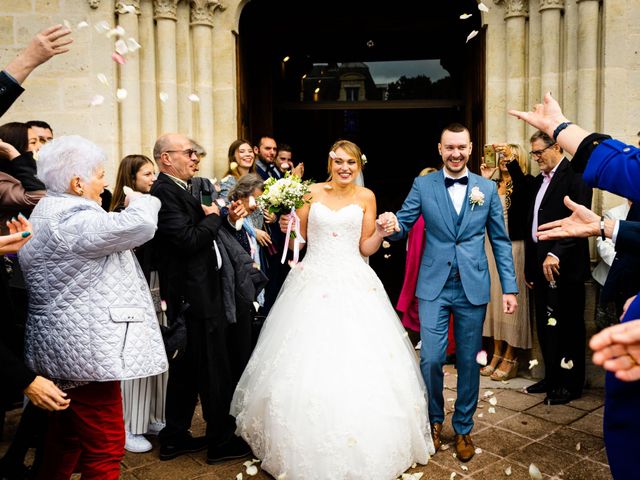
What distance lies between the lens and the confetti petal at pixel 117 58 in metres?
5.83

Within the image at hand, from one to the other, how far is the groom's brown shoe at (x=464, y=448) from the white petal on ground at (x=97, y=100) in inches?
179

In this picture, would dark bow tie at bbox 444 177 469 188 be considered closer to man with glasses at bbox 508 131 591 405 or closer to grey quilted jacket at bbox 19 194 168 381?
man with glasses at bbox 508 131 591 405

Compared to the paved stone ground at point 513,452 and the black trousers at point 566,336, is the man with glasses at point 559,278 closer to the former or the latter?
the black trousers at point 566,336

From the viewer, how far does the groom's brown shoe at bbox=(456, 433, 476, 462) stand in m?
3.88

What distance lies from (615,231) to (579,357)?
307cm

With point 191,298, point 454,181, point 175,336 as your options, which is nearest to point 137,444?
point 175,336

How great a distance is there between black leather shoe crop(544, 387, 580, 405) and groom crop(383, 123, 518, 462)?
53.0 inches

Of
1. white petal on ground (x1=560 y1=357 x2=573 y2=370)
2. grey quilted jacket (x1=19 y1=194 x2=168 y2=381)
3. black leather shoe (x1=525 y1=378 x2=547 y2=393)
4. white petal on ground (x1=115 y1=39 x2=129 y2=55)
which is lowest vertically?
black leather shoe (x1=525 y1=378 x2=547 y2=393)

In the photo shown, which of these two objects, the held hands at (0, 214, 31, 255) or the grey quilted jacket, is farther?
the grey quilted jacket

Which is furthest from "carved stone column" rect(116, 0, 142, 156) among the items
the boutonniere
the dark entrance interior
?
the boutonniere

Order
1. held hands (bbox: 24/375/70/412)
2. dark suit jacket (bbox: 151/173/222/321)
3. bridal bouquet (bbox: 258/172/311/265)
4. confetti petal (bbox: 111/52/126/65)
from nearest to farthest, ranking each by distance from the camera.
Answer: held hands (bbox: 24/375/70/412)
dark suit jacket (bbox: 151/173/222/321)
bridal bouquet (bbox: 258/172/311/265)
confetti petal (bbox: 111/52/126/65)

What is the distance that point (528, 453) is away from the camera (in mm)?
4000

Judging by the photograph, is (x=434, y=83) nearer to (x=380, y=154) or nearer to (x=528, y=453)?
(x=380, y=154)

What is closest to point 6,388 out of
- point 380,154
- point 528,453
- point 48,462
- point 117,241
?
point 48,462
